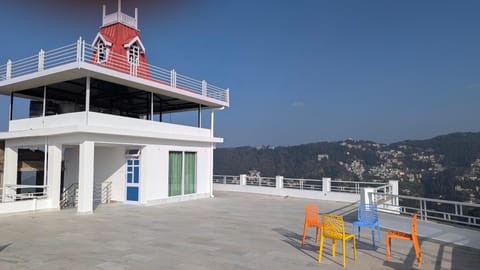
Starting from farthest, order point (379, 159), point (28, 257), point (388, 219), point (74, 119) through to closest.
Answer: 1. point (379, 159)
2. point (74, 119)
3. point (388, 219)
4. point (28, 257)

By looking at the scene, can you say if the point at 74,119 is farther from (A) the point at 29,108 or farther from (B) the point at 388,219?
(B) the point at 388,219

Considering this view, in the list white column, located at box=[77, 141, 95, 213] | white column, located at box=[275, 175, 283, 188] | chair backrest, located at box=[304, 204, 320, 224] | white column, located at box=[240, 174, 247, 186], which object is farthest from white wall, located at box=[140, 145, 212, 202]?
chair backrest, located at box=[304, 204, 320, 224]

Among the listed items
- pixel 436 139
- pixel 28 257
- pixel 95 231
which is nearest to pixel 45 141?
pixel 95 231

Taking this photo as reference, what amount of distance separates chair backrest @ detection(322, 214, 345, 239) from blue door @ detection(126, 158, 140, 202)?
9.83 m

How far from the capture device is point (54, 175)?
12289mm

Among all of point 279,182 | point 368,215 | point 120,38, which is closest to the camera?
point 368,215

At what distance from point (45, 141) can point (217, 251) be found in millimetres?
9958

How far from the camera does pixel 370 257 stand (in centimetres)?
610

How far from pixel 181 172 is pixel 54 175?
208 inches

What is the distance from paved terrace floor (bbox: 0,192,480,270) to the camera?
563 centimetres

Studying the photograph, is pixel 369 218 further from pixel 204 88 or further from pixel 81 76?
pixel 204 88

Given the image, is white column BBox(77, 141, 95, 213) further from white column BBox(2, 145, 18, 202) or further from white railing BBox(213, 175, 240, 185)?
white railing BBox(213, 175, 240, 185)

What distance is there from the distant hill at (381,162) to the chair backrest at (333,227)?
2200cm

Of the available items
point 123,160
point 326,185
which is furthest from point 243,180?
point 123,160
